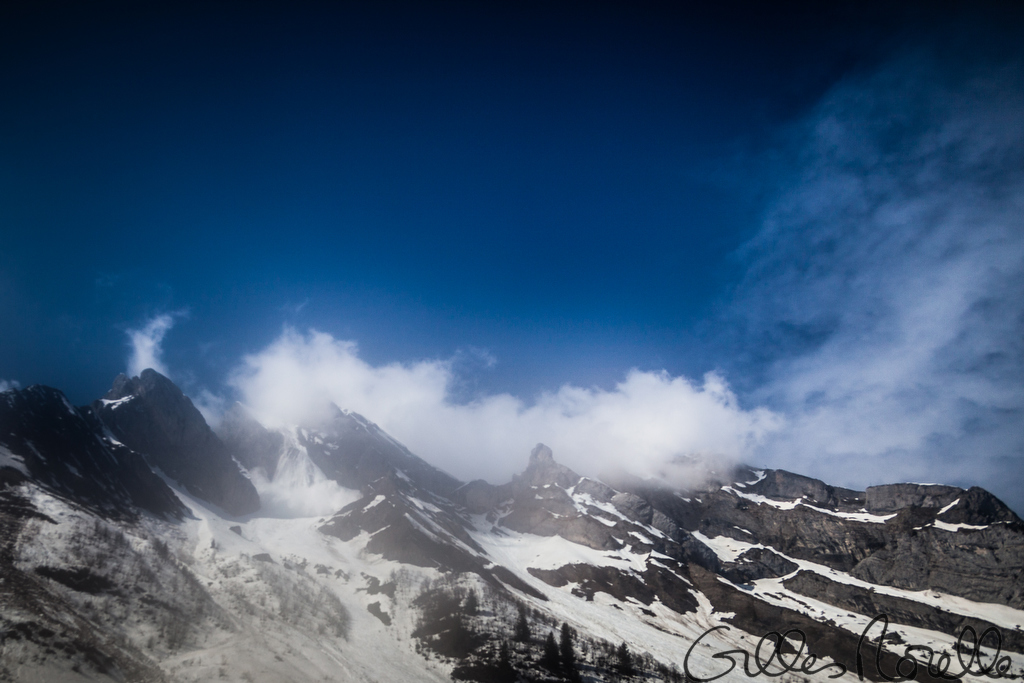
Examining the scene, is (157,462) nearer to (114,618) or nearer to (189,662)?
(114,618)

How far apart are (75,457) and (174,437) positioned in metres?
49.4

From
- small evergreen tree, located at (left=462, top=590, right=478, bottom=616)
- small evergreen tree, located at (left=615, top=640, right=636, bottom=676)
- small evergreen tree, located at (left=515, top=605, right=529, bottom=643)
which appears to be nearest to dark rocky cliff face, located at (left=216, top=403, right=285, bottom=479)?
small evergreen tree, located at (left=462, top=590, right=478, bottom=616)

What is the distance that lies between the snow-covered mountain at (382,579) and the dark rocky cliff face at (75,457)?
651mm

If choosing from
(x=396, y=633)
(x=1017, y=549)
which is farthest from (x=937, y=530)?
(x=396, y=633)

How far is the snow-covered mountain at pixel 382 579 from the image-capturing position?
6200 cm

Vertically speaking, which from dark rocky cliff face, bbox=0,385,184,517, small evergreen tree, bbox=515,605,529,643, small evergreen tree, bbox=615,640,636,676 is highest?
small evergreen tree, bbox=615,640,636,676

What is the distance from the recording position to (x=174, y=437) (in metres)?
154

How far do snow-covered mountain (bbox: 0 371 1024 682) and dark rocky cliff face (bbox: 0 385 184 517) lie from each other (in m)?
0.65

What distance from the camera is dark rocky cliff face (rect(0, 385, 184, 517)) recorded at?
9381 cm

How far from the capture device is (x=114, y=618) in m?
60.2

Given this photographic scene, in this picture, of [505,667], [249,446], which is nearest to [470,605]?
[505,667]

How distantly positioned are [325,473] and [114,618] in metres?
138

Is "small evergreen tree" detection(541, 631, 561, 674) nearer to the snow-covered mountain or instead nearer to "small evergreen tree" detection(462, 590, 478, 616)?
the snow-covered mountain

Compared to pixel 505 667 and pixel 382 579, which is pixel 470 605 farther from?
pixel 382 579
